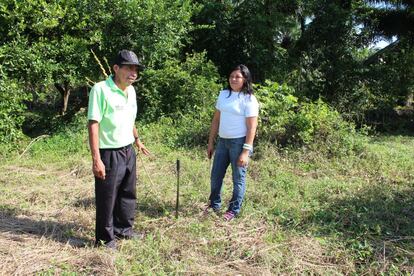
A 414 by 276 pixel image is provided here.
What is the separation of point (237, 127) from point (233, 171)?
1.53ft

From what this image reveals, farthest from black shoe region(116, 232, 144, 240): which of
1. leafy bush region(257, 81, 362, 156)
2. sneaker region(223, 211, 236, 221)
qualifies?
leafy bush region(257, 81, 362, 156)

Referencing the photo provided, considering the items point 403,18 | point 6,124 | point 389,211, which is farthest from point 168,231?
point 403,18

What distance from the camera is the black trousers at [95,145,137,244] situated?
140 inches

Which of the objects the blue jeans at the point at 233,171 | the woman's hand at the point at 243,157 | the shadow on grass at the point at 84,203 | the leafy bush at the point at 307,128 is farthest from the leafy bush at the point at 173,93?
the woman's hand at the point at 243,157

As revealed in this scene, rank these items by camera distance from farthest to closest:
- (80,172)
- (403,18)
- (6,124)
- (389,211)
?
(403,18) → (6,124) → (80,172) → (389,211)

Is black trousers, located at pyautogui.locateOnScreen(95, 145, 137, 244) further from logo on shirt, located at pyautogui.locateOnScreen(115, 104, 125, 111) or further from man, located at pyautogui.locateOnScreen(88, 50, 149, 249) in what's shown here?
logo on shirt, located at pyautogui.locateOnScreen(115, 104, 125, 111)

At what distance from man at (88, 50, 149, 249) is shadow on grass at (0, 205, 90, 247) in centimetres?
36

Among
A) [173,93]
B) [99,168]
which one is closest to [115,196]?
[99,168]

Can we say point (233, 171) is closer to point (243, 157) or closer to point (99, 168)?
point (243, 157)

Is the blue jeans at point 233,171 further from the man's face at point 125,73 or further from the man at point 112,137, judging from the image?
the man's face at point 125,73

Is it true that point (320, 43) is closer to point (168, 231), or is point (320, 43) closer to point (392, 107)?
point (392, 107)

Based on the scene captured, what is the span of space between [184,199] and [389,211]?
88.3 inches

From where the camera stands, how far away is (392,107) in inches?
476

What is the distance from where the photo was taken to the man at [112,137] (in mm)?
3404
